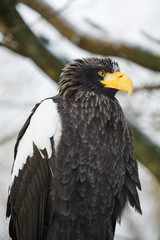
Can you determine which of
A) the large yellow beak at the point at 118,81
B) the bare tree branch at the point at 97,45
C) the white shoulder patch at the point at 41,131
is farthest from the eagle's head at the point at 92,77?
the bare tree branch at the point at 97,45

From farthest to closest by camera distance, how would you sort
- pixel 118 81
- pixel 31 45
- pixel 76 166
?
1. pixel 31 45
2. pixel 118 81
3. pixel 76 166

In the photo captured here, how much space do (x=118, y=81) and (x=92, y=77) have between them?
0.57ft

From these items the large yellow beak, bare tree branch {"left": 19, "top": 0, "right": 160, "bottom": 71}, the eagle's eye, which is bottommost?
the large yellow beak

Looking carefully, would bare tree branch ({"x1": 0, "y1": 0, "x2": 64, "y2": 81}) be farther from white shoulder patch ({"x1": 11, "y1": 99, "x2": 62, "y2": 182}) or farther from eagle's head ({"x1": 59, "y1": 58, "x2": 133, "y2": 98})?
white shoulder patch ({"x1": 11, "y1": 99, "x2": 62, "y2": 182})

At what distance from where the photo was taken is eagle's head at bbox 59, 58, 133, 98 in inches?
113

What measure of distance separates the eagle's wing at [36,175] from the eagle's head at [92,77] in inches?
7.9

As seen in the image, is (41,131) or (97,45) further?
(97,45)

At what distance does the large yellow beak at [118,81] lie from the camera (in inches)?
110

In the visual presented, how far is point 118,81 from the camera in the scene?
112 inches

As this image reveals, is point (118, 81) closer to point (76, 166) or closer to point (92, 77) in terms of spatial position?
point (92, 77)

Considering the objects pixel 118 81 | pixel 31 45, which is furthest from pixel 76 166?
pixel 31 45

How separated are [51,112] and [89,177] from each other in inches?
16.8

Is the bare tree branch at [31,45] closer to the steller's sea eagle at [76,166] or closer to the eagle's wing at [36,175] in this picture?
the steller's sea eagle at [76,166]

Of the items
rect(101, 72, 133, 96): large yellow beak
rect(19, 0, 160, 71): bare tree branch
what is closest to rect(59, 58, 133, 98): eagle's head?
rect(101, 72, 133, 96): large yellow beak
